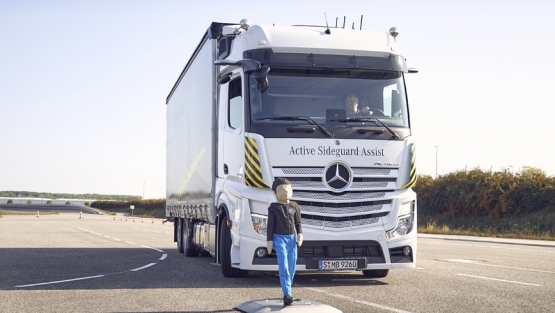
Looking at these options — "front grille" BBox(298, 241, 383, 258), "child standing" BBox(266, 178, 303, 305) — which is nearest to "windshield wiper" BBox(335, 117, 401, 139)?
"front grille" BBox(298, 241, 383, 258)

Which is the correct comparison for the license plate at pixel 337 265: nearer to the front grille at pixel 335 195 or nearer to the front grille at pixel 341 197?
the front grille at pixel 341 197

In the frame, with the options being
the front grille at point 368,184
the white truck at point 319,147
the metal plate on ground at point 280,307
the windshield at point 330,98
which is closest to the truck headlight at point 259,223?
the white truck at point 319,147

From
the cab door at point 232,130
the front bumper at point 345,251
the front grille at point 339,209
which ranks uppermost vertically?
the cab door at point 232,130

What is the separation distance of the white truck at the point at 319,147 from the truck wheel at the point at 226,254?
0.02 meters

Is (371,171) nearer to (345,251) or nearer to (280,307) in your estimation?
(345,251)

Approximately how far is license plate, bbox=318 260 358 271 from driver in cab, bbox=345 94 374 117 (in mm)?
2221

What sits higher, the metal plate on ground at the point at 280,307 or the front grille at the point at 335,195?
the front grille at the point at 335,195

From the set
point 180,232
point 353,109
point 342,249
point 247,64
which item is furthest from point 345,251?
point 180,232

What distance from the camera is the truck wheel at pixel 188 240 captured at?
16095 mm

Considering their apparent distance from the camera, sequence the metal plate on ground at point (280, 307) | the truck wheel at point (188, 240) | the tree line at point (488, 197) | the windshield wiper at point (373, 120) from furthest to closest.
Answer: the tree line at point (488, 197) → the truck wheel at point (188, 240) → the windshield wiper at point (373, 120) → the metal plate on ground at point (280, 307)

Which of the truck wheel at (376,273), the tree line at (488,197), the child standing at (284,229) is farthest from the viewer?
the tree line at (488,197)

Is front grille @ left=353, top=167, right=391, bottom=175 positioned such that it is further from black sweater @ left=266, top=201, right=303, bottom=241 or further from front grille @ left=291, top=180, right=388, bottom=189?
black sweater @ left=266, top=201, right=303, bottom=241

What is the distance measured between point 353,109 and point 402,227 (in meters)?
1.93

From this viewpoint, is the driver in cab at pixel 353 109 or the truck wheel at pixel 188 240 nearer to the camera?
the driver in cab at pixel 353 109
